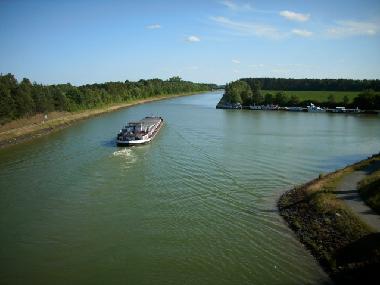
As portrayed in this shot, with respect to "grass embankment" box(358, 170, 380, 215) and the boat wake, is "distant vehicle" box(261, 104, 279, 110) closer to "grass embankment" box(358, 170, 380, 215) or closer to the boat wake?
the boat wake

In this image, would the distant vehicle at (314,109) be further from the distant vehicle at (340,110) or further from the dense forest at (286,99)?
the dense forest at (286,99)

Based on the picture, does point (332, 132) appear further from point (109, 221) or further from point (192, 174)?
point (109, 221)

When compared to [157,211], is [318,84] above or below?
above

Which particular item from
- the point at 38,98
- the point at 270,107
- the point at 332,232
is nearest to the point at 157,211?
the point at 332,232

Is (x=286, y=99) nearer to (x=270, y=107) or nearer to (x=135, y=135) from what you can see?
(x=270, y=107)

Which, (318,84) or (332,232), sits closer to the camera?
(332,232)

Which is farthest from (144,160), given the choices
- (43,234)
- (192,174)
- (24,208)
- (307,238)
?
(307,238)
